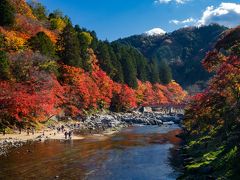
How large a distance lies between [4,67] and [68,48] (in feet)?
109

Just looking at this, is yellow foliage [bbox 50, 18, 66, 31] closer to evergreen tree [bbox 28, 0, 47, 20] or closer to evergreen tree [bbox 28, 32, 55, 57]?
evergreen tree [bbox 28, 0, 47, 20]

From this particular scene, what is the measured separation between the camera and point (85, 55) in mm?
99438

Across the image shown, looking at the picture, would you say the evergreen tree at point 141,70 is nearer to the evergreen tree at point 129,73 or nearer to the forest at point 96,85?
the forest at point 96,85

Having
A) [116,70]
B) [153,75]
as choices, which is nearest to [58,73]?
[116,70]

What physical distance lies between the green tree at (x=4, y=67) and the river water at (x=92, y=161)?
13355 millimetres

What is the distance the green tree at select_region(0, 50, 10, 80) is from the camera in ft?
183

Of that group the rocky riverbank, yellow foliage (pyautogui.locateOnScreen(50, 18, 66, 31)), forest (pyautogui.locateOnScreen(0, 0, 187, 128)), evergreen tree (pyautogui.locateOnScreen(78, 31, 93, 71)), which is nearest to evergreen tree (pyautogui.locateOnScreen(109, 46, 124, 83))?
forest (pyautogui.locateOnScreen(0, 0, 187, 128))

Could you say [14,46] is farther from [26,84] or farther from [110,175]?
[110,175]

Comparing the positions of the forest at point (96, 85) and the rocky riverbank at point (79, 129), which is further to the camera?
the rocky riverbank at point (79, 129)

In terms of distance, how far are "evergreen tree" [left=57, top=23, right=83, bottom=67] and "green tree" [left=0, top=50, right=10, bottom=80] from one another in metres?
31.0

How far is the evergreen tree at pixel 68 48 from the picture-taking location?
88125mm

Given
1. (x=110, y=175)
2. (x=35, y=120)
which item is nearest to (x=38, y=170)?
(x=110, y=175)

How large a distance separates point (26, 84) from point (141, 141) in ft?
68.5

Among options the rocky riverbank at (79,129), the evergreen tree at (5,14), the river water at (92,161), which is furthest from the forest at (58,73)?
the river water at (92,161)
